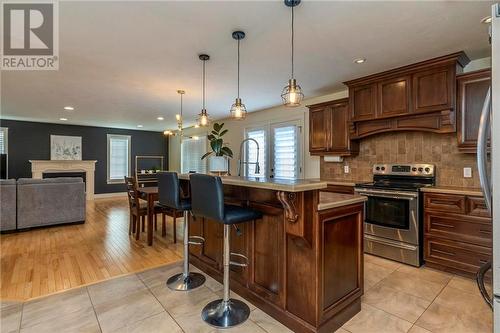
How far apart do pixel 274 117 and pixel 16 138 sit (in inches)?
290

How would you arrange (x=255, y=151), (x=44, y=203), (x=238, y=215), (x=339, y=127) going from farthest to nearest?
(x=255, y=151), (x=44, y=203), (x=339, y=127), (x=238, y=215)

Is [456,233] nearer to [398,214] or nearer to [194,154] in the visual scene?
[398,214]

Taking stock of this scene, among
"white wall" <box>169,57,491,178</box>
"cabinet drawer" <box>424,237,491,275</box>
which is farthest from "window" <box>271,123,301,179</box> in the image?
"cabinet drawer" <box>424,237,491,275</box>

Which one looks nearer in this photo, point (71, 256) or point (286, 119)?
point (71, 256)

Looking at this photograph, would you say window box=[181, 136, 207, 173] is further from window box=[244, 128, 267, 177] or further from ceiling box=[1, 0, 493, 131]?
ceiling box=[1, 0, 493, 131]

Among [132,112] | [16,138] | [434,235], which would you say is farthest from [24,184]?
[434,235]

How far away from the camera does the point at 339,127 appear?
4074 millimetres

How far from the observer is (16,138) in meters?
7.11

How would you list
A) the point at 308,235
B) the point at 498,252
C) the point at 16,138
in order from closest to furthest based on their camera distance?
1. the point at 498,252
2. the point at 308,235
3. the point at 16,138

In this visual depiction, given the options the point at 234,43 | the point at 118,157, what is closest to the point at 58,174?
the point at 118,157

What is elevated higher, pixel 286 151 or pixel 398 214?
pixel 286 151

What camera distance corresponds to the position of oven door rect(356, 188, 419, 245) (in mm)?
3021

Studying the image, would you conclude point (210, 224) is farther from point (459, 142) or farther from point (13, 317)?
point (459, 142)

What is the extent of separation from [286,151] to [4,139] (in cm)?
777
